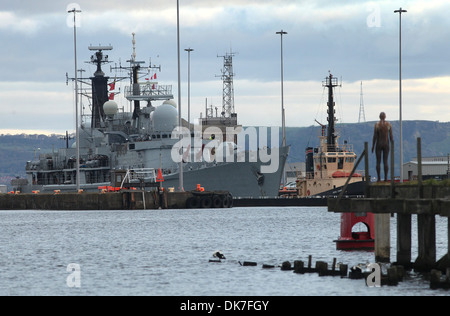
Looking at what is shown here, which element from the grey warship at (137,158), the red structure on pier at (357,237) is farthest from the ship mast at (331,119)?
the red structure on pier at (357,237)

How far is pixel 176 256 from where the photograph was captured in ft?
143

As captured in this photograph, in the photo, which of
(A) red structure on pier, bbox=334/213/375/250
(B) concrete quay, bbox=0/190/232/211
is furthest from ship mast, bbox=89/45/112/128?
(A) red structure on pier, bbox=334/213/375/250

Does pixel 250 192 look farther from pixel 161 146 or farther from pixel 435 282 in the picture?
pixel 435 282

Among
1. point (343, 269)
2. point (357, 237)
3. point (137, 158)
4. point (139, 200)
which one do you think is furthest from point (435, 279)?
point (137, 158)

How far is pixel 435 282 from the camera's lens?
28625mm

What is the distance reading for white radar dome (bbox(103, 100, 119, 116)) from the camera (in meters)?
118

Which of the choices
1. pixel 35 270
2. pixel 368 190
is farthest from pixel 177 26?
pixel 368 190

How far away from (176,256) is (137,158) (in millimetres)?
64491

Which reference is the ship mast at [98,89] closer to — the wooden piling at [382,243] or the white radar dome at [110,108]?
the white radar dome at [110,108]

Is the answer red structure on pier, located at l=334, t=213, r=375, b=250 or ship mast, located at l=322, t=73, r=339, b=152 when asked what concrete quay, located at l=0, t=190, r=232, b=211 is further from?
red structure on pier, located at l=334, t=213, r=375, b=250

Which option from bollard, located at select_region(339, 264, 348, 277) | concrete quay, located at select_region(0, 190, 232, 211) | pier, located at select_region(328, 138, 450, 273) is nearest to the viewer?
pier, located at select_region(328, 138, 450, 273)

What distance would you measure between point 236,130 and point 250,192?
102ft

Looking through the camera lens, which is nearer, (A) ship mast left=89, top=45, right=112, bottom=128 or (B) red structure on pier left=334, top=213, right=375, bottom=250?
(B) red structure on pier left=334, top=213, right=375, bottom=250

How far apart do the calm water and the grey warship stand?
26207mm
